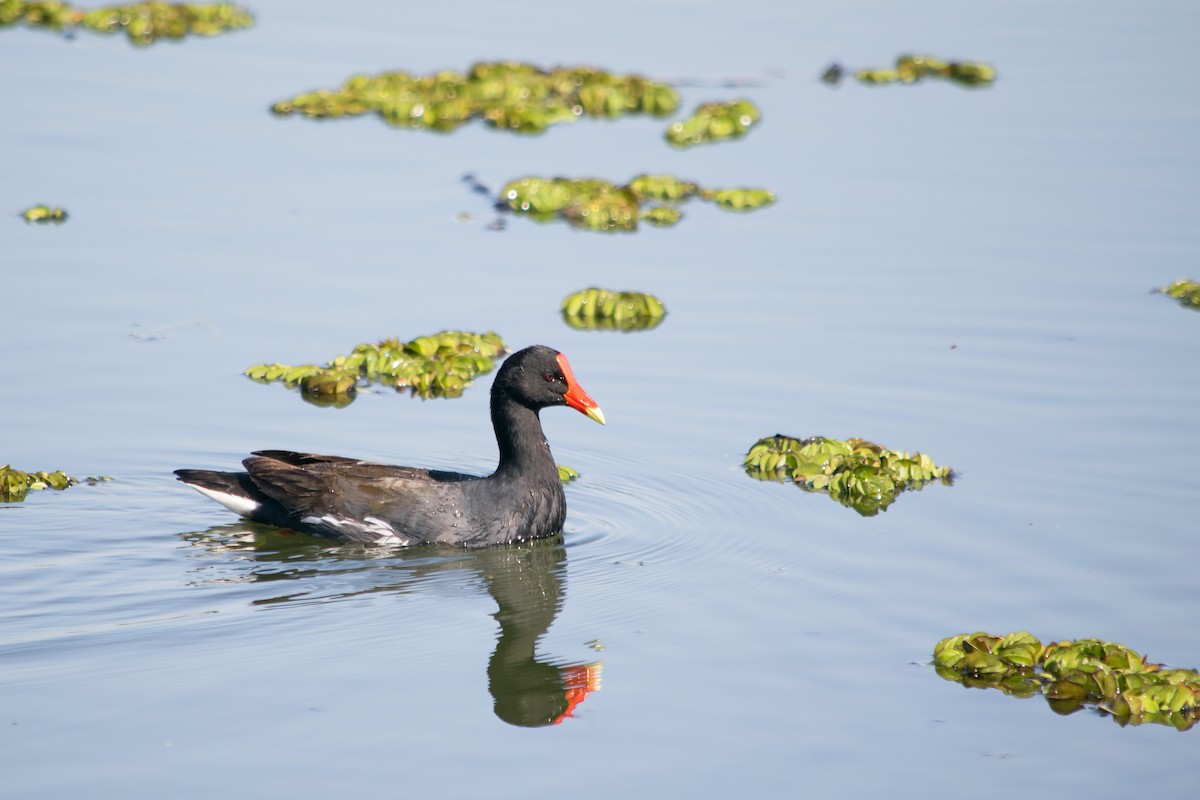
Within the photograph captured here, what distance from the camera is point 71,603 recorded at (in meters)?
9.65

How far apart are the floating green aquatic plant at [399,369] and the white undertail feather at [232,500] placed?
2.19 m

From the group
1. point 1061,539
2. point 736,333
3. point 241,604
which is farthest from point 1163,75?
point 241,604

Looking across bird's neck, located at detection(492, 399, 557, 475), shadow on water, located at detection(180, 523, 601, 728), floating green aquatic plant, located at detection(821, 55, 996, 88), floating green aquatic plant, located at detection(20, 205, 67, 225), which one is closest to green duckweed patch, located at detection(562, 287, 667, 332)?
bird's neck, located at detection(492, 399, 557, 475)

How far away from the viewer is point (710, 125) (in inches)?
802

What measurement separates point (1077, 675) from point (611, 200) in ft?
32.2

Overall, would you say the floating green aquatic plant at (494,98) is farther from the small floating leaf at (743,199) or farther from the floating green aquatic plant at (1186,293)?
the floating green aquatic plant at (1186,293)

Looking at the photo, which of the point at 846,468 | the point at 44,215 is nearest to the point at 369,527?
the point at 846,468

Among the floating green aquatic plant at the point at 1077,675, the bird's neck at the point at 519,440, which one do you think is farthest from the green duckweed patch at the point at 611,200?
the floating green aquatic plant at the point at 1077,675

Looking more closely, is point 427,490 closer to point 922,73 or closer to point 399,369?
point 399,369

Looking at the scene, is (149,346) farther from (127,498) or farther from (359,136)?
(359,136)

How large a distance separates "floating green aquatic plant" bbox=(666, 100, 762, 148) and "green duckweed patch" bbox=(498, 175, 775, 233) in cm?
239

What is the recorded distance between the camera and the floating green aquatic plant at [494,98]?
806 inches

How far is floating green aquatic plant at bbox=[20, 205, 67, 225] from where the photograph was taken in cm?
1659

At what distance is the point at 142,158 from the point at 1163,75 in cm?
1283
